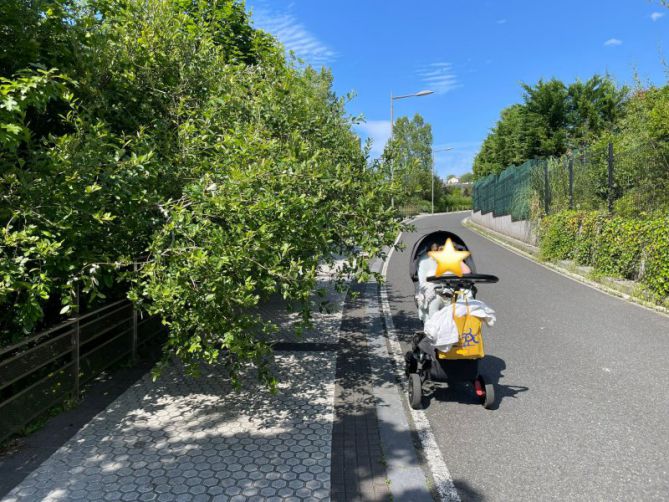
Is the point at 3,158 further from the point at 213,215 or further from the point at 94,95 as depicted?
the point at 213,215

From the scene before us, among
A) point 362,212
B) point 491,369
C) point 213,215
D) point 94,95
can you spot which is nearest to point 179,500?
point 213,215

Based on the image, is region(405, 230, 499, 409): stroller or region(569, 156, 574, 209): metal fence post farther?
region(569, 156, 574, 209): metal fence post

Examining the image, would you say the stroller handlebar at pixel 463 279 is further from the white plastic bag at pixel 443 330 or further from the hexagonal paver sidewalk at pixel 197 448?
the hexagonal paver sidewalk at pixel 197 448

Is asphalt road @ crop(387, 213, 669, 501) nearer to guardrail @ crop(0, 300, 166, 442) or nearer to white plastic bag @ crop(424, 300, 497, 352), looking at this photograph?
white plastic bag @ crop(424, 300, 497, 352)

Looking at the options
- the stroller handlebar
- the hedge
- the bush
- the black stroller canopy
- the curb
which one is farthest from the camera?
the bush

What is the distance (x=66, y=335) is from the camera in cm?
445

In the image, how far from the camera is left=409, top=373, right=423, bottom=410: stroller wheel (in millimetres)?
4617

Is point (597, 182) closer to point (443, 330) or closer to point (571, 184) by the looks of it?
point (571, 184)

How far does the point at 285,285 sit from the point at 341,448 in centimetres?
147

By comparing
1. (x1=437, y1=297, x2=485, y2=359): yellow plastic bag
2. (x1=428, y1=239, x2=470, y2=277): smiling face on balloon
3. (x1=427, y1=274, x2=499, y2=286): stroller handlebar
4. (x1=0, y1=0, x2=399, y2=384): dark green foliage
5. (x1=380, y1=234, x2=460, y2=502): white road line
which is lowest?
(x1=380, y1=234, x2=460, y2=502): white road line

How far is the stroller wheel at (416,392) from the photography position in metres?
4.62

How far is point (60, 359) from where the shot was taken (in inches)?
181

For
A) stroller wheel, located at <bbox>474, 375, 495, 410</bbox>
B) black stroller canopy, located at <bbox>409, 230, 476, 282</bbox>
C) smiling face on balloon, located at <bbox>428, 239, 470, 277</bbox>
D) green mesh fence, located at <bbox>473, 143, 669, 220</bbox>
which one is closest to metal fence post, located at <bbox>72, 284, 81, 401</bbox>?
black stroller canopy, located at <bbox>409, 230, 476, 282</bbox>

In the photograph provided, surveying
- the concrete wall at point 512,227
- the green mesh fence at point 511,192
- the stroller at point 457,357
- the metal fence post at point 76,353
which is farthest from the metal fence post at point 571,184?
the metal fence post at point 76,353
